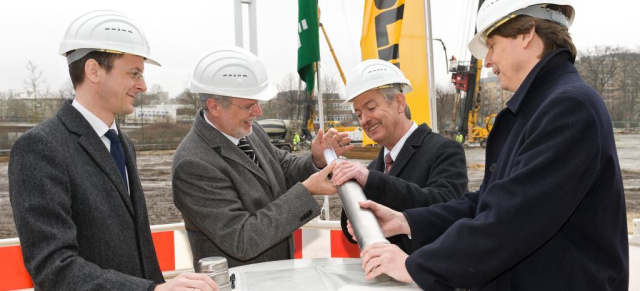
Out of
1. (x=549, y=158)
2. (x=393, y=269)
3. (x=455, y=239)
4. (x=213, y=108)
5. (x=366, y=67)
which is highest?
(x=366, y=67)

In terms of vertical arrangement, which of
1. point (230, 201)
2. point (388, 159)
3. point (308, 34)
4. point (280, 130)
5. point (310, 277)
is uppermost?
point (308, 34)

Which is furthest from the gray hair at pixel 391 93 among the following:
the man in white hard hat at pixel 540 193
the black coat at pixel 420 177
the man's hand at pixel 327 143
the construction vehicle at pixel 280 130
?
the construction vehicle at pixel 280 130

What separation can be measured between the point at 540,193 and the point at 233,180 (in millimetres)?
1514

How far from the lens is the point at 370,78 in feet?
9.59

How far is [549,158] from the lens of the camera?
1.31 metres

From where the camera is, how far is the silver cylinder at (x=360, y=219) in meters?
1.65

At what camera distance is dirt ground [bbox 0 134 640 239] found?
16516 millimetres

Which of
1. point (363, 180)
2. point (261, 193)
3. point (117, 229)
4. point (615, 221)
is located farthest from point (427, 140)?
point (117, 229)

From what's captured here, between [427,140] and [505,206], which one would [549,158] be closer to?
[505,206]

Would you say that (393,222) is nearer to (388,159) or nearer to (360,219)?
(360,219)

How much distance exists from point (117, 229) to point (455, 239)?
130cm

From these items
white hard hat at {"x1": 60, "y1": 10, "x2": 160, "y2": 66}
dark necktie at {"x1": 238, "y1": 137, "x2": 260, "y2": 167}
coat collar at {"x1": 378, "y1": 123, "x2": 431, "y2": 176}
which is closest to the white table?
dark necktie at {"x1": 238, "y1": 137, "x2": 260, "y2": 167}

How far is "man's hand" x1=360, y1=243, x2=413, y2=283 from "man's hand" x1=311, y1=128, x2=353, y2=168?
156cm

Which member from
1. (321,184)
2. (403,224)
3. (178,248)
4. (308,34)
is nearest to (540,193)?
(403,224)
